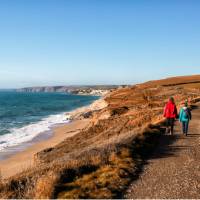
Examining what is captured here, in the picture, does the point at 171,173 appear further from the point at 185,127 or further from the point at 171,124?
the point at 185,127

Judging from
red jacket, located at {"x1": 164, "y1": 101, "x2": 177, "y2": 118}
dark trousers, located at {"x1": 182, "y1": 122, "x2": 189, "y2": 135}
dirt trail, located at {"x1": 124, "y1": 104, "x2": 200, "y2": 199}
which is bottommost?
A: dirt trail, located at {"x1": 124, "y1": 104, "x2": 200, "y2": 199}

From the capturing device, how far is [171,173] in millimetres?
12375

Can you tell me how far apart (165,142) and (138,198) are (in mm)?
8708

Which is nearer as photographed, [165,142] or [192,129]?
[165,142]

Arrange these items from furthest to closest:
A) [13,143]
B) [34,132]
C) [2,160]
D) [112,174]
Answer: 1. [34,132]
2. [13,143]
3. [2,160]
4. [112,174]

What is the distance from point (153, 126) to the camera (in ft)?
73.1

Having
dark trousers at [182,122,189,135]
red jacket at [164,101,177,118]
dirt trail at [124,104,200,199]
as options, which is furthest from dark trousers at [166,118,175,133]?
dirt trail at [124,104,200,199]

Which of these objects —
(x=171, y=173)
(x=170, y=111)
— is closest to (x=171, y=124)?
(x=170, y=111)

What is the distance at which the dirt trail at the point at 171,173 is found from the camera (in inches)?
408

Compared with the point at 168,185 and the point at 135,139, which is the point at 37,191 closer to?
the point at 168,185

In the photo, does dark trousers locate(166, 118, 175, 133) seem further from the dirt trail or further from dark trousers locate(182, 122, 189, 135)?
the dirt trail

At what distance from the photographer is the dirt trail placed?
34.0 ft

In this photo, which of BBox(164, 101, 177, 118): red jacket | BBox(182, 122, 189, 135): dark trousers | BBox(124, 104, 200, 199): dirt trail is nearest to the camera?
BBox(124, 104, 200, 199): dirt trail

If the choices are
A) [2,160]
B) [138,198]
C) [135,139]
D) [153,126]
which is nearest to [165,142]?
[135,139]
